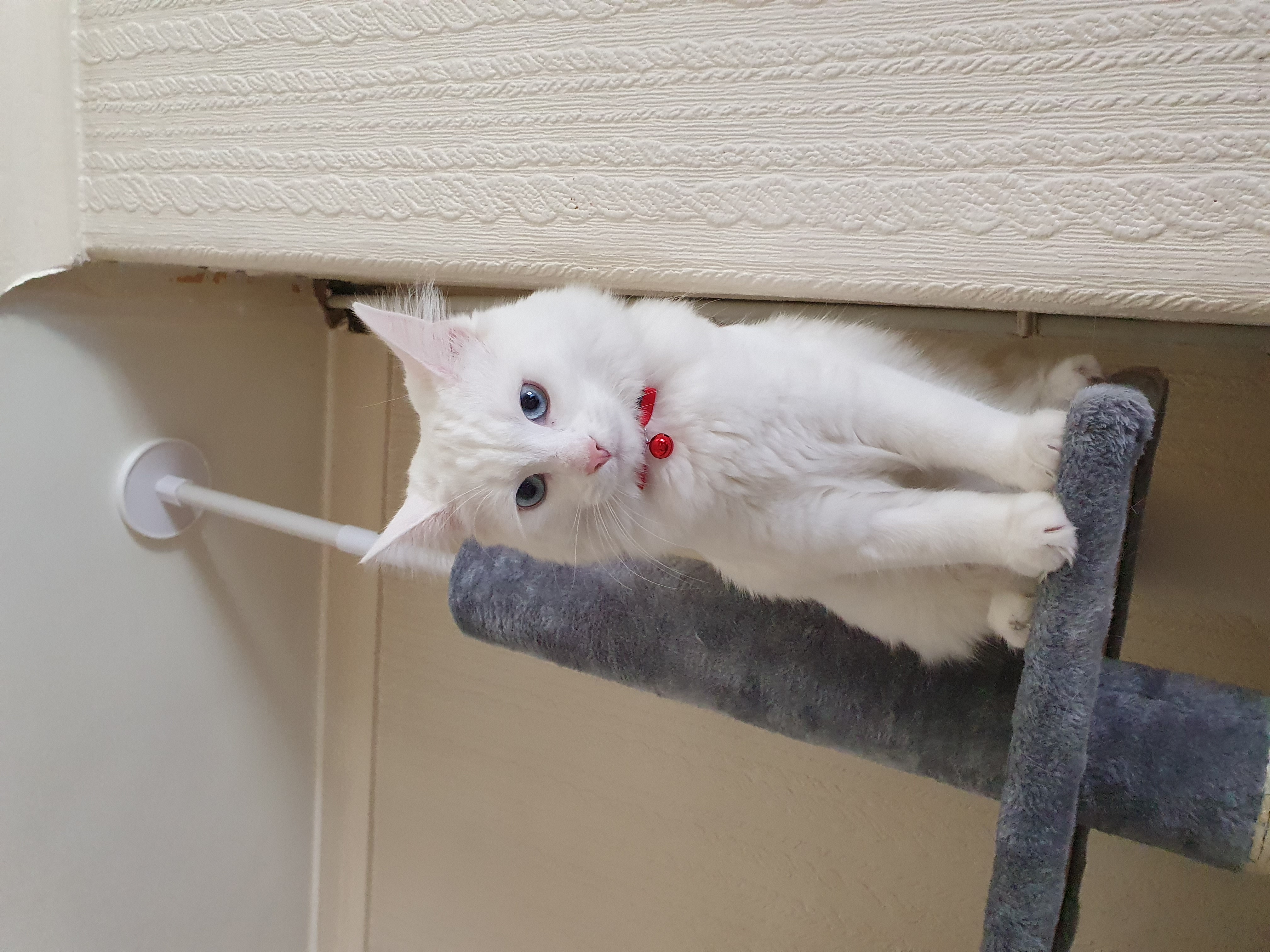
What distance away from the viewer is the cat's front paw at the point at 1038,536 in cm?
61

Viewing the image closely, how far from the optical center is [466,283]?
Answer: 3.26 feet

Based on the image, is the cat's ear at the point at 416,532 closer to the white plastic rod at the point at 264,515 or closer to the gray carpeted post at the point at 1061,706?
the white plastic rod at the point at 264,515

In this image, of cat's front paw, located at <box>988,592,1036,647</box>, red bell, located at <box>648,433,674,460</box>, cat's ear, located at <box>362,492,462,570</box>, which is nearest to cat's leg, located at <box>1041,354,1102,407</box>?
cat's front paw, located at <box>988,592,1036,647</box>

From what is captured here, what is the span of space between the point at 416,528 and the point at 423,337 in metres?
0.18

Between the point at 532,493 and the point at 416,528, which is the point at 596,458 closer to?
the point at 532,493

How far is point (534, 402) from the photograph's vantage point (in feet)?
2.47

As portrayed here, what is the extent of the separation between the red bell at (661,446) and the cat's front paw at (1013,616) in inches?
12.7

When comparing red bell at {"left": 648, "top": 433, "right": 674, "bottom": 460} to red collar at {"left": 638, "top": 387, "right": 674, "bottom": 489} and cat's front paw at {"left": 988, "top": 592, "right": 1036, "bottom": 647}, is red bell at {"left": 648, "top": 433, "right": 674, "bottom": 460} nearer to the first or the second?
red collar at {"left": 638, "top": 387, "right": 674, "bottom": 489}

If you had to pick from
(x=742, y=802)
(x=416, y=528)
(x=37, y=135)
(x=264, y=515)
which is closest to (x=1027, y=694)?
(x=416, y=528)

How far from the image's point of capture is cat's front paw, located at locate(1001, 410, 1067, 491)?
0.67 meters

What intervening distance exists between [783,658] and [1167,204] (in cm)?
55

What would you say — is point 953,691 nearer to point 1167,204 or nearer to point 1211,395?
point 1167,204

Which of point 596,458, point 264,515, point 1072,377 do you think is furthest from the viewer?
point 264,515

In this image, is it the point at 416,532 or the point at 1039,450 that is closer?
the point at 1039,450
